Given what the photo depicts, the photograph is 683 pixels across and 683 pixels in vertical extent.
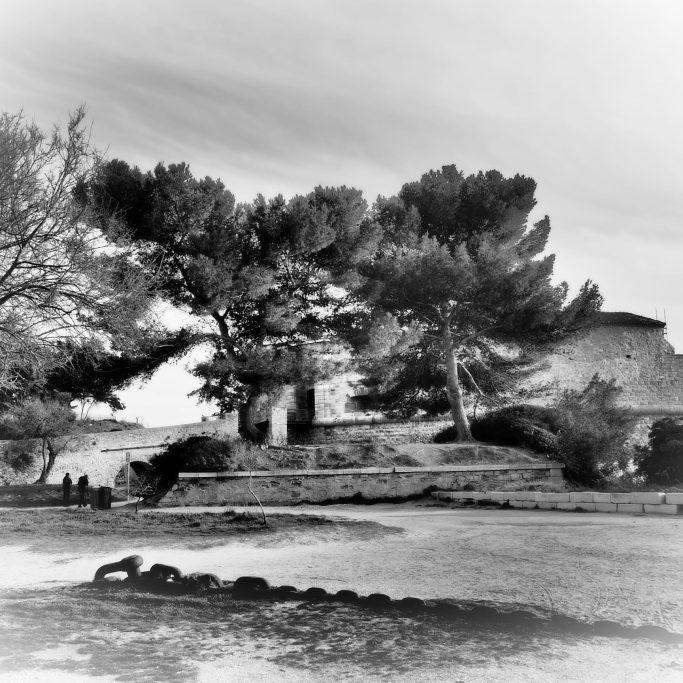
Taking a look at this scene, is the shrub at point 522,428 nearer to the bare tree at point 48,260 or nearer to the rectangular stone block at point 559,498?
the rectangular stone block at point 559,498

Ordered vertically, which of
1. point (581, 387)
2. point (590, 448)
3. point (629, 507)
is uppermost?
point (581, 387)

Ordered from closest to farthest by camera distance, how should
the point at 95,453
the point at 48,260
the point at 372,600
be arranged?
the point at 372,600
the point at 48,260
the point at 95,453

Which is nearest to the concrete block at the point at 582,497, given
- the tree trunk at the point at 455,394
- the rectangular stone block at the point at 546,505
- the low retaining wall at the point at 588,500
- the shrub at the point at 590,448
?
the low retaining wall at the point at 588,500

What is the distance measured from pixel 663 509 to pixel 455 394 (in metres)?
9.58

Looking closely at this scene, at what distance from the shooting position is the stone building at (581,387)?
27172 mm

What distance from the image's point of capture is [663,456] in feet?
57.4

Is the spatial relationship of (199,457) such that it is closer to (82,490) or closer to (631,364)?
(82,490)

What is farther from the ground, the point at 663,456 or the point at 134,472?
the point at 663,456

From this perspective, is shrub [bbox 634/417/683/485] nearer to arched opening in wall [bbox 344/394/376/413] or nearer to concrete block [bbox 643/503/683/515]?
concrete block [bbox 643/503/683/515]

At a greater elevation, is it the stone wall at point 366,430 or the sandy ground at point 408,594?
the stone wall at point 366,430

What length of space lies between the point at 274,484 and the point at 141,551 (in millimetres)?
7704

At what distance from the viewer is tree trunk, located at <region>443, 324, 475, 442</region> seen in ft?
65.0

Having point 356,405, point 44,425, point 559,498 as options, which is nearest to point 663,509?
point 559,498

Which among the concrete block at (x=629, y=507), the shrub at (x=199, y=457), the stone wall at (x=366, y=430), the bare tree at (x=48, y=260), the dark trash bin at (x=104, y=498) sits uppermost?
the bare tree at (x=48, y=260)
